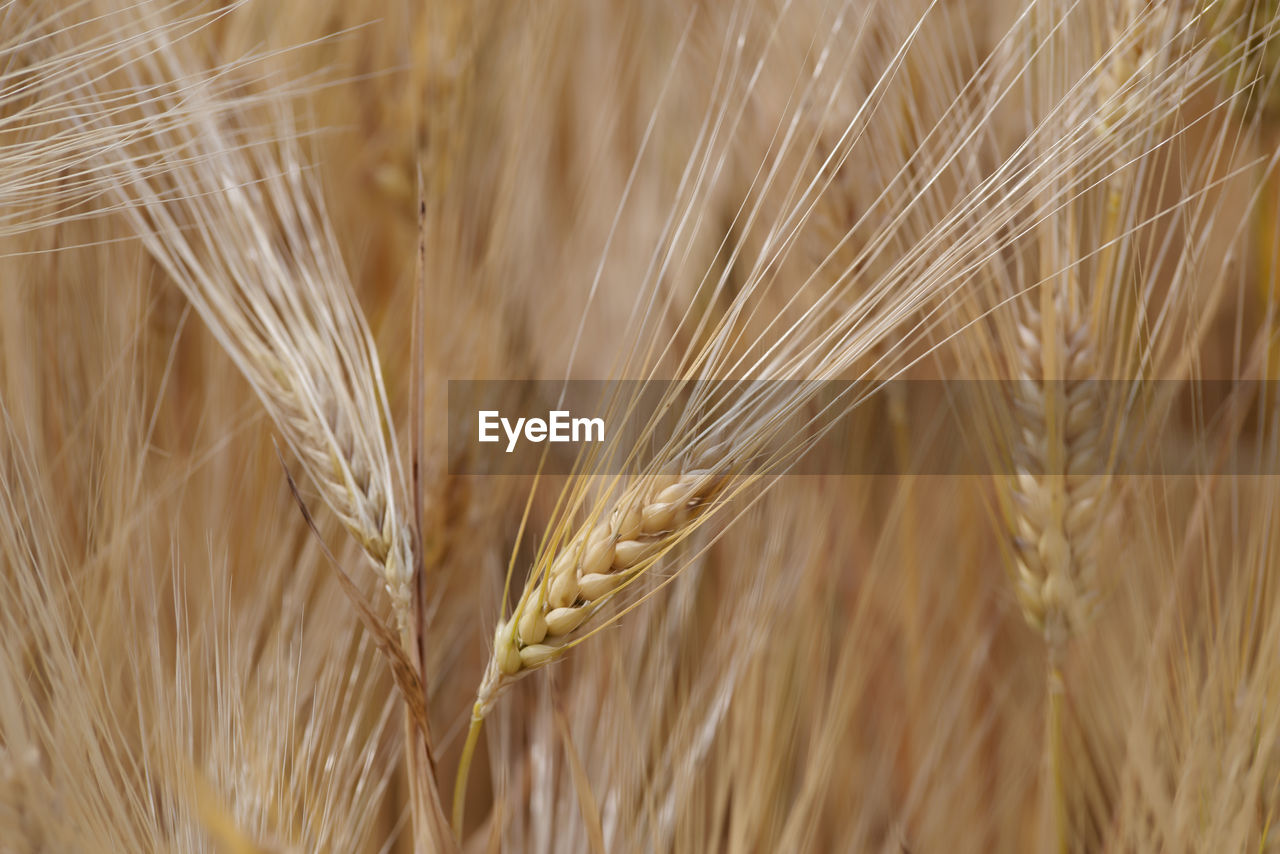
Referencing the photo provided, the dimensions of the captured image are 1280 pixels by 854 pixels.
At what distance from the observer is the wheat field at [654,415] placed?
1.59ft

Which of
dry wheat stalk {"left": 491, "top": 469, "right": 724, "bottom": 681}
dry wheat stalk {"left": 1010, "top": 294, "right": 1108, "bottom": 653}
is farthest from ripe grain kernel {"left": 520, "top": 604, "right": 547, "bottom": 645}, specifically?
dry wheat stalk {"left": 1010, "top": 294, "right": 1108, "bottom": 653}

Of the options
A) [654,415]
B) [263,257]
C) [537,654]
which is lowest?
[537,654]

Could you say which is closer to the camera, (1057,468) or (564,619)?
(564,619)

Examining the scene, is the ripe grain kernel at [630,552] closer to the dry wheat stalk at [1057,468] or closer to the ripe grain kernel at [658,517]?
the ripe grain kernel at [658,517]

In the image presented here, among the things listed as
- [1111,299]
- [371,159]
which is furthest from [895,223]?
[371,159]

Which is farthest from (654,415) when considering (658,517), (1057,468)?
(1057,468)

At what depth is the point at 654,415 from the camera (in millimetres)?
443

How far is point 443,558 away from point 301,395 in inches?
7.1

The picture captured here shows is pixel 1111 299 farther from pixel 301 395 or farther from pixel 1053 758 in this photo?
pixel 301 395

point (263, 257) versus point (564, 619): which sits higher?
point (263, 257)

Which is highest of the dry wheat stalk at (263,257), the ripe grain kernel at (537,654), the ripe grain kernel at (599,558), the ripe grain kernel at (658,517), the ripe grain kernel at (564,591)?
the dry wheat stalk at (263,257)

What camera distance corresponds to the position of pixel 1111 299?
500 millimetres

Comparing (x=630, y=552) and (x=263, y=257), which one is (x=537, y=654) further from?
(x=263, y=257)

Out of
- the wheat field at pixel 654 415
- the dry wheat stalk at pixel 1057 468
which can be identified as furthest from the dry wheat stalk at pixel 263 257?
the dry wheat stalk at pixel 1057 468
